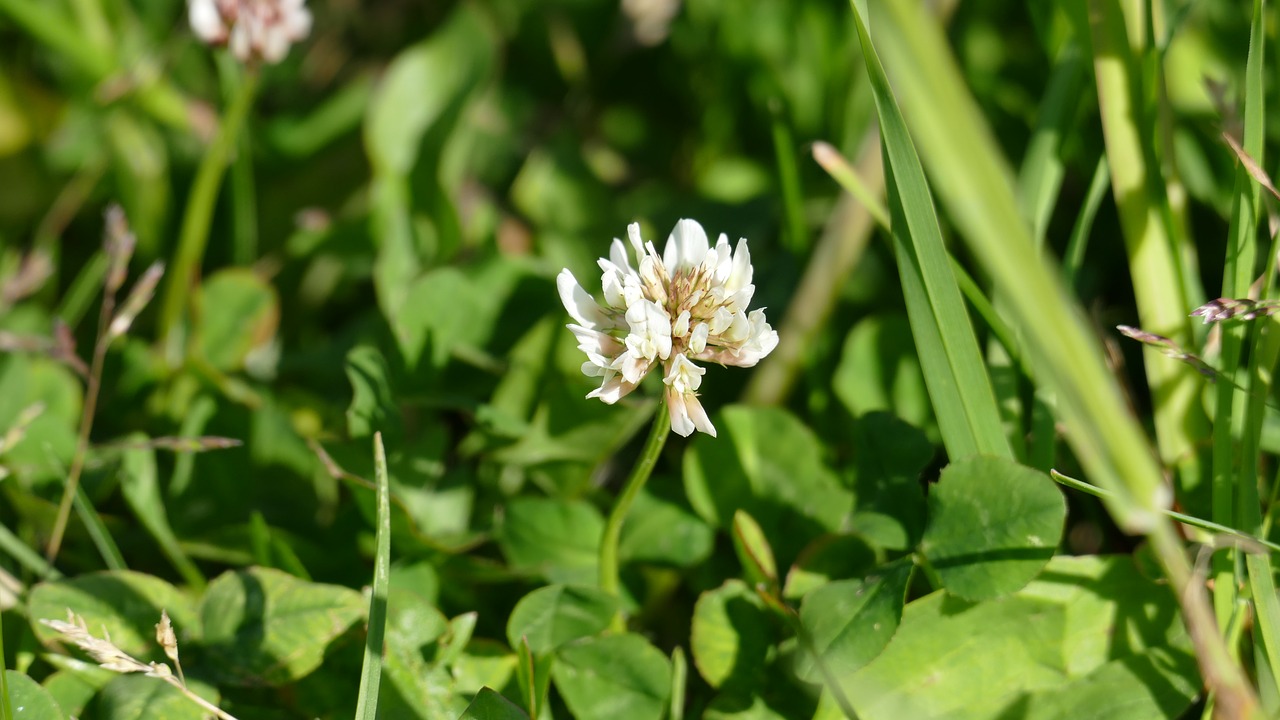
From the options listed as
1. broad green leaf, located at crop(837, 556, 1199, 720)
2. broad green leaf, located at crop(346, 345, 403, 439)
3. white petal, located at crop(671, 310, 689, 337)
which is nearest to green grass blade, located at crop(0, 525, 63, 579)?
broad green leaf, located at crop(346, 345, 403, 439)

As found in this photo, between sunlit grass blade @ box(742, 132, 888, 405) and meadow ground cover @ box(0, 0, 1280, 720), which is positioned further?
sunlit grass blade @ box(742, 132, 888, 405)

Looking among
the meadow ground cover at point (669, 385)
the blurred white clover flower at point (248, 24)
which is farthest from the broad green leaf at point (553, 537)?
the blurred white clover flower at point (248, 24)

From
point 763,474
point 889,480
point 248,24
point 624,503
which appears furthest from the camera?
point 248,24

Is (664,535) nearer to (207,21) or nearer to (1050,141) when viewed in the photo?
(1050,141)

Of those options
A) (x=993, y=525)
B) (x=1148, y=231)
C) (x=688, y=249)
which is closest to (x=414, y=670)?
(x=688, y=249)

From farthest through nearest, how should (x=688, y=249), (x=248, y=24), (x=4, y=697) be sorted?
1. (x=248, y=24)
2. (x=688, y=249)
3. (x=4, y=697)

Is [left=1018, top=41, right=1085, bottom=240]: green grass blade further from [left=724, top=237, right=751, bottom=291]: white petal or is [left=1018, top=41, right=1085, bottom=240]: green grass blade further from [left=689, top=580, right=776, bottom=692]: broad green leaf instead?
[left=689, top=580, right=776, bottom=692]: broad green leaf
